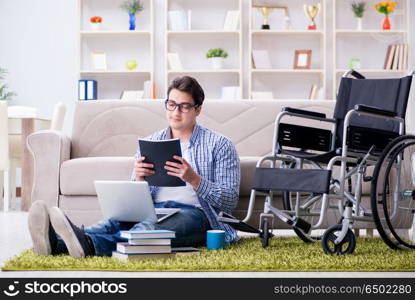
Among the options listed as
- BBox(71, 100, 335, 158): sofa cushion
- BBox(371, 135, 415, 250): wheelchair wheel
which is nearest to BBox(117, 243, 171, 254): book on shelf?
BBox(371, 135, 415, 250): wheelchair wheel

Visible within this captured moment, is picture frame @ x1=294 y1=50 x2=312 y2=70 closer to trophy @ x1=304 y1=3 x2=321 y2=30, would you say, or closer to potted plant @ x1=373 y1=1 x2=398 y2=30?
trophy @ x1=304 y1=3 x2=321 y2=30

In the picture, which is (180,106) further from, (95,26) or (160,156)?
(95,26)

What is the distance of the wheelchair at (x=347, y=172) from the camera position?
278 cm

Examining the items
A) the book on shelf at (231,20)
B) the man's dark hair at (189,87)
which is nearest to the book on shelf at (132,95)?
the book on shelf at (231,20)

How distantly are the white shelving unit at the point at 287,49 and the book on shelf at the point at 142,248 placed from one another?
4661 millimetres

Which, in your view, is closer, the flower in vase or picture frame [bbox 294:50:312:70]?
the flower in vase

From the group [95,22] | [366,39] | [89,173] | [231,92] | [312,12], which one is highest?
[312,12]

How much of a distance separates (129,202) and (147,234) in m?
0.22

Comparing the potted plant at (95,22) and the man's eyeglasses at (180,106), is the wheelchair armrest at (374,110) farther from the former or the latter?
the potted plant at (95,22)

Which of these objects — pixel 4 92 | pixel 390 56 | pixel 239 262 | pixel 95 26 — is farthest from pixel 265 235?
pixel 4 92

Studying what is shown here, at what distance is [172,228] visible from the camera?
267 centimetres

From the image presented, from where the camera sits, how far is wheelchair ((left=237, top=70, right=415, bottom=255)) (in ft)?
9.11

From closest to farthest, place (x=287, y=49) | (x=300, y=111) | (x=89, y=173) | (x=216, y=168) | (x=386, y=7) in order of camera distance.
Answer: (x=216, y=168) < (x=300, y=111) < (x=89, y=173) < (x=386, y=7) < (x=287, y=49)

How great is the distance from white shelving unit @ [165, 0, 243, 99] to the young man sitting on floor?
4192mm
